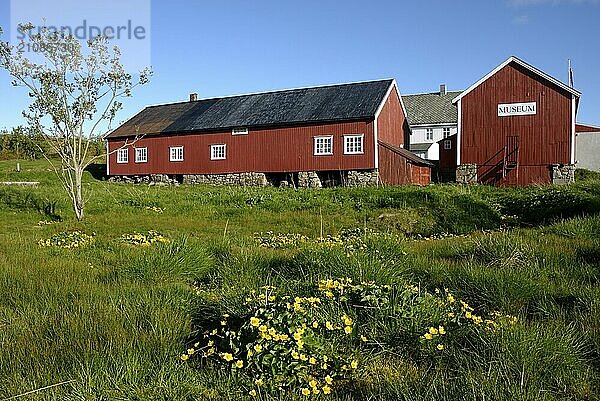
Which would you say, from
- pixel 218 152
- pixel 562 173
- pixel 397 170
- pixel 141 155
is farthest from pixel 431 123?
pixel 141 155

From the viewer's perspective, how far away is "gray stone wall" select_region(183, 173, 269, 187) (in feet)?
106

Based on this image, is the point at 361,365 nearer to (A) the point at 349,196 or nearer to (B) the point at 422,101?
(A) the point at 349,196

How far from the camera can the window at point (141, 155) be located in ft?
125

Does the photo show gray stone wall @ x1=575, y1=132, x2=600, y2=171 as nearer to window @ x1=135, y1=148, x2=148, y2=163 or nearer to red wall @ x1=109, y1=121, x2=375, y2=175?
red wall @ x1=109, y1=121, x2=375, y2=175

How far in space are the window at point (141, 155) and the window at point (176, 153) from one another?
8.27ft

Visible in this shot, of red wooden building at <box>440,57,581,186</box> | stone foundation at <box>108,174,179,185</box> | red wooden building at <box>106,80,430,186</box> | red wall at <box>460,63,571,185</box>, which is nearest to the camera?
red wooden building at <box>440,57,581,186</box>

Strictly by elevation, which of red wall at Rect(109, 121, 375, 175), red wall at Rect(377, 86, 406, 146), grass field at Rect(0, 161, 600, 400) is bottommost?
grass field at Rect(0, 161, 600, 400)

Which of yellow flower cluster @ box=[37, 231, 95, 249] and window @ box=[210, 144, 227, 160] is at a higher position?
window @ box=[210, 144, 227, 160]

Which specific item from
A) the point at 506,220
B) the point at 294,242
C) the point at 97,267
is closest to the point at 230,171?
the point at 506,220

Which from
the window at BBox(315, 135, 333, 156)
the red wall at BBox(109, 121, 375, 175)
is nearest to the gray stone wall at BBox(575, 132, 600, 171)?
the red wall at BBox(109, 121, 375, 175)

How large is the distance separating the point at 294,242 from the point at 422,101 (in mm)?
44045

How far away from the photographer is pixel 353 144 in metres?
29.5

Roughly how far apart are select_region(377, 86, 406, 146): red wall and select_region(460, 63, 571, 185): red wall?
173 inches

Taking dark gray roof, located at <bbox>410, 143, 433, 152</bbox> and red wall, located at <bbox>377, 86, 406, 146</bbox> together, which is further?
dark gray roof, located at <bbox>410, 143, 433, 152</bbox>
